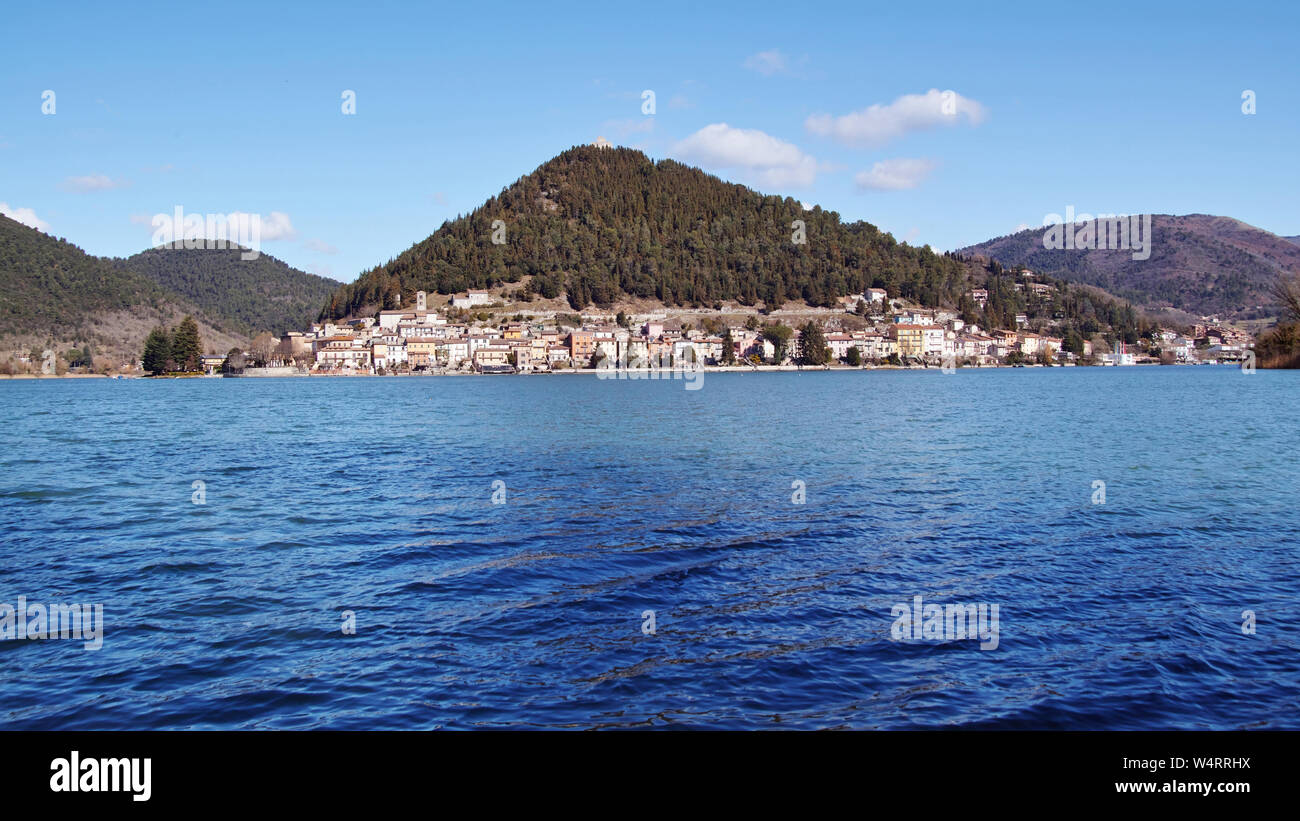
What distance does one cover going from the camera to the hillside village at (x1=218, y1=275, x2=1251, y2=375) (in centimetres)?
15488

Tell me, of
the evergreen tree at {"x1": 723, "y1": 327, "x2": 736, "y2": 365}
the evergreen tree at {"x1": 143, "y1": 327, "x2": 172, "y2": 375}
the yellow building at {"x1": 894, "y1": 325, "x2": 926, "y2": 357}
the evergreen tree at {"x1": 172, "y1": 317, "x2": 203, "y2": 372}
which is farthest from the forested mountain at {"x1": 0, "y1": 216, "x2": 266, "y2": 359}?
the yellow building at {"x1": 894, "y1": 325, "x2": 926, "y2": 357}

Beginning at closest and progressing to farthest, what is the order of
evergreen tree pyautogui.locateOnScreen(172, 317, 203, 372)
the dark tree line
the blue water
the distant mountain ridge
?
the blue water < the dark tree line < evergreen tree pyautogui.locateOnScreen(172, 317, 203, 372) < the distant mountain ridge

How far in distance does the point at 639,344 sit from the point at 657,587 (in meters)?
150

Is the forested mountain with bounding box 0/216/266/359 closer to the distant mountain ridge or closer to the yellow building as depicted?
the distant mountain ridge

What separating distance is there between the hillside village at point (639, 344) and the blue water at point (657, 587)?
129m

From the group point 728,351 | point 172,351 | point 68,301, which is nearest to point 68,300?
point 68,301

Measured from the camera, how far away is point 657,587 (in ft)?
39.0

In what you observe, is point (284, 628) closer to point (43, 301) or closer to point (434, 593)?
point (434, 593)

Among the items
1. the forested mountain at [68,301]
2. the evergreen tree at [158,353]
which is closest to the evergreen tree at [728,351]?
the evergreen tree at [158,353]

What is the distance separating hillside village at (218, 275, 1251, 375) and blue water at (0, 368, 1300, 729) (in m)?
129

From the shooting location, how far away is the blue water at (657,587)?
786 cm

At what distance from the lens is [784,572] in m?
12.5
